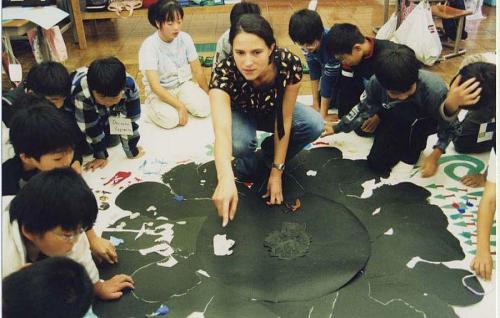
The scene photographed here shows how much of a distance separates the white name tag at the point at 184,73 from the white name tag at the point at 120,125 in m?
0.64

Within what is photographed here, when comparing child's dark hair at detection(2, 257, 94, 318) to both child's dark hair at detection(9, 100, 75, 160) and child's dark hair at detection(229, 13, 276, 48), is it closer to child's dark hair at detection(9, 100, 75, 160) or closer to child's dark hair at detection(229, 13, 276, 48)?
child's dark hair at detection(9, 100, 75, 160)

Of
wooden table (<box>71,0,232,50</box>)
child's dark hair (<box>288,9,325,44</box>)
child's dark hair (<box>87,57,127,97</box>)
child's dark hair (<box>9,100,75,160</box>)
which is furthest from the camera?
wooden table (<box>71,0,232,50</box>)

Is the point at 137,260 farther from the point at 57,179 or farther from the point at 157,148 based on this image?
the point at 157,148

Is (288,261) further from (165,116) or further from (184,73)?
(184,73)

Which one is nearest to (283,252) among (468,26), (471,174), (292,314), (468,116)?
(292,314)

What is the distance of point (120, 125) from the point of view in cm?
211

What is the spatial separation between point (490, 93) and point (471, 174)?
39cm

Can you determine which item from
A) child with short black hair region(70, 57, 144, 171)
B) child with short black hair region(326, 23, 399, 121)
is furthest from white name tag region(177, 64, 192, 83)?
child with short black hair region(326, 23, 399, 121)

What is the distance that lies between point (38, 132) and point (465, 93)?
1504mm

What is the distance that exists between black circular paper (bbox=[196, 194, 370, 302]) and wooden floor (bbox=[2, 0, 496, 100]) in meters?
1.29

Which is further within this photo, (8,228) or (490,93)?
(490,93)

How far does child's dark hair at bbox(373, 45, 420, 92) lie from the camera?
→ 5.99 ft

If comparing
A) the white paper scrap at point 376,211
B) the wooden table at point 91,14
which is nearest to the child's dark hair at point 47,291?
the white paper scrap at point 376,211

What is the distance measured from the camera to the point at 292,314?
4.53 ft
